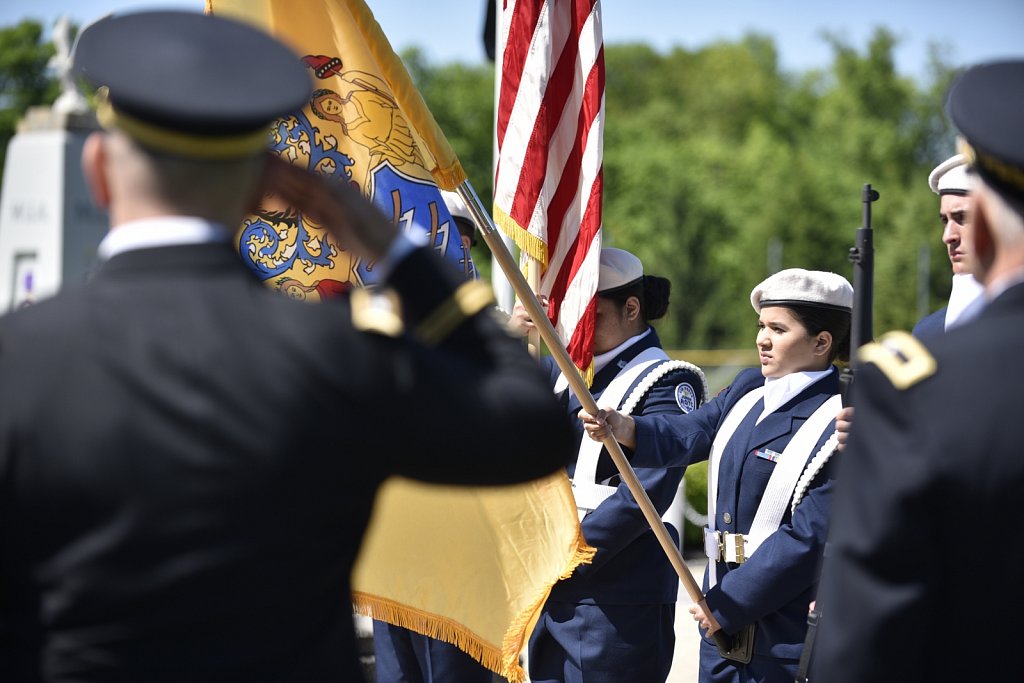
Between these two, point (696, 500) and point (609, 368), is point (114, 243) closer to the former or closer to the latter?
point (609, 368)

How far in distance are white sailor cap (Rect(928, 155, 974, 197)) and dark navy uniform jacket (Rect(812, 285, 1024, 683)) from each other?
219cm

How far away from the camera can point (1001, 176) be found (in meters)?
Result: 2.09

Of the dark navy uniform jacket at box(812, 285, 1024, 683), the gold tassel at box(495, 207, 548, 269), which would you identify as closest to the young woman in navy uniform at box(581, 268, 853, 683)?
the gold tassel at box(495, 207, 548, 269)

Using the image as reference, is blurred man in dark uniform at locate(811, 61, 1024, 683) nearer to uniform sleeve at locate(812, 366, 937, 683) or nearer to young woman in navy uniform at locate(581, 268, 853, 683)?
uniform sleeve at locate(812, 366, 937, 683)

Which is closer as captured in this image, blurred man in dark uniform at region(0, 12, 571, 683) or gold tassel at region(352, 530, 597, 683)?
blurred man in dark uniform at region(0, 12, 571, 683)

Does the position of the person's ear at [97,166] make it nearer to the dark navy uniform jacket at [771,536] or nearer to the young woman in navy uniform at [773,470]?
the young woman in navy uniform at [773,470]

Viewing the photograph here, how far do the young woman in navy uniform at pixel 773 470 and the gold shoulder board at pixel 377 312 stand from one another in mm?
2424

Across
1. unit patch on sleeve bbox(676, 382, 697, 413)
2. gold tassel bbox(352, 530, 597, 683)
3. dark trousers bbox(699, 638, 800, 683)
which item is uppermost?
unit patch on sleeve bbox(676, 382, 697, 413)

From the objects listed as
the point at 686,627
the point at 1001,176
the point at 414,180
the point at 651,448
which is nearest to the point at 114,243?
the point at 1001,176

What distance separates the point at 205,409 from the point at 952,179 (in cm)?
313

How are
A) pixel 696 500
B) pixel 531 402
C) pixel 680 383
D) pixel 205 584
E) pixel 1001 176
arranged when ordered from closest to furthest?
1. pixel 205 584
2. pixel 531 402
3. pixel 1001 176
4. pixel 680 383
5. pixel 696 500

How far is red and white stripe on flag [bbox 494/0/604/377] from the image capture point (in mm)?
4824

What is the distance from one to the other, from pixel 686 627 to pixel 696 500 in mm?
3296

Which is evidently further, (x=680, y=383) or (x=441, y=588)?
(x=680, y=383)
